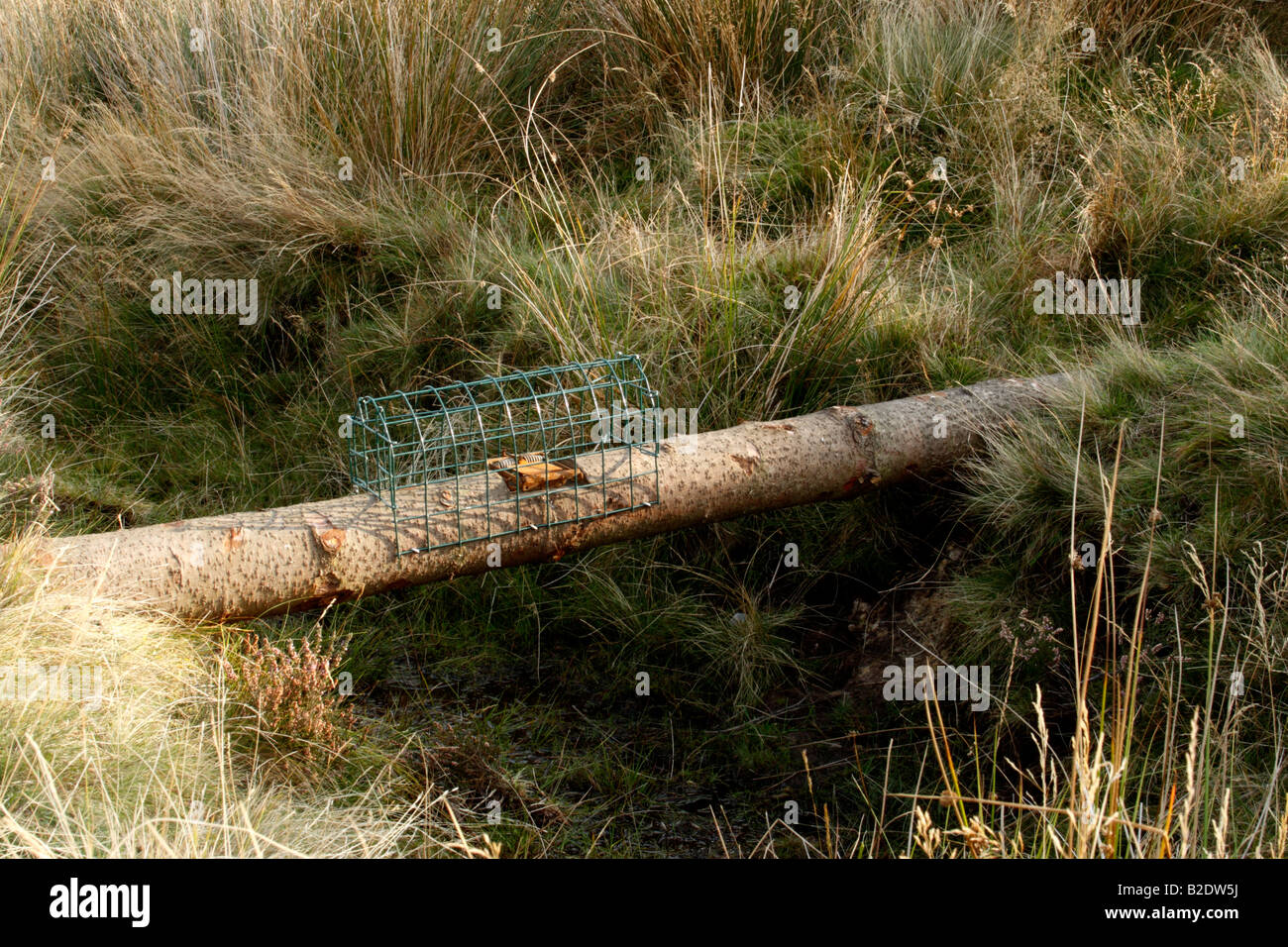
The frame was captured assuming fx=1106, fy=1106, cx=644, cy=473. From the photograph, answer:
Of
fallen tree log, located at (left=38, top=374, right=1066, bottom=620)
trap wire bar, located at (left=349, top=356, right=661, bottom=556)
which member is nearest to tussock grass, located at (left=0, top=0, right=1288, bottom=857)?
fallen tree log, located at (left=38, top=374, right=1066, bottom=620)

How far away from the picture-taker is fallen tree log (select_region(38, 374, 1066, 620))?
9.58ft

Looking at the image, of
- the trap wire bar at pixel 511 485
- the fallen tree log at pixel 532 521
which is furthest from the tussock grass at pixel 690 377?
the trap wire bar at pixel 511 485

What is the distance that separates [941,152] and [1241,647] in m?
3.22

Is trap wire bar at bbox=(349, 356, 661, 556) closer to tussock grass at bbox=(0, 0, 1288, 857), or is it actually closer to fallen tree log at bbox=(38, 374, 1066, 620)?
fallen tree log at bbox=(38, 374, 1066, 620)

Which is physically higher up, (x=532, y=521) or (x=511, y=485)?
(x=511, y=485)

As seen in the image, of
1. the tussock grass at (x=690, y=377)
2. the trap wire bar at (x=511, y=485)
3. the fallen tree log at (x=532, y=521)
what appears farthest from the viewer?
the trap wire bar at (x=511, y=485)

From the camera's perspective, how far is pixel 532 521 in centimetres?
321

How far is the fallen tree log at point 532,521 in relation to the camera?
292cm

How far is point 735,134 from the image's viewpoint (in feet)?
17.9

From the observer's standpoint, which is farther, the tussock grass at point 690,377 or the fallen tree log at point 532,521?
the fallen tree log at point 532,521

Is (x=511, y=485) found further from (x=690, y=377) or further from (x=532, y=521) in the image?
(x=690, y=377)

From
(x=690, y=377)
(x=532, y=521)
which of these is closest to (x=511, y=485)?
(x=532, y=521)

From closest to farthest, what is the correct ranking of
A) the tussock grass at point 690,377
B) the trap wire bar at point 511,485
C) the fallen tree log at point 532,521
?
the tussock grass at point 690,377
the fallen tree log at point 532,521
the trap wire bar at point 511,485

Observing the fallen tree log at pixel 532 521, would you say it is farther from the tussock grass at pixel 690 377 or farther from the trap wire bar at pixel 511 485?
the tussock grass at pixel 690 377
